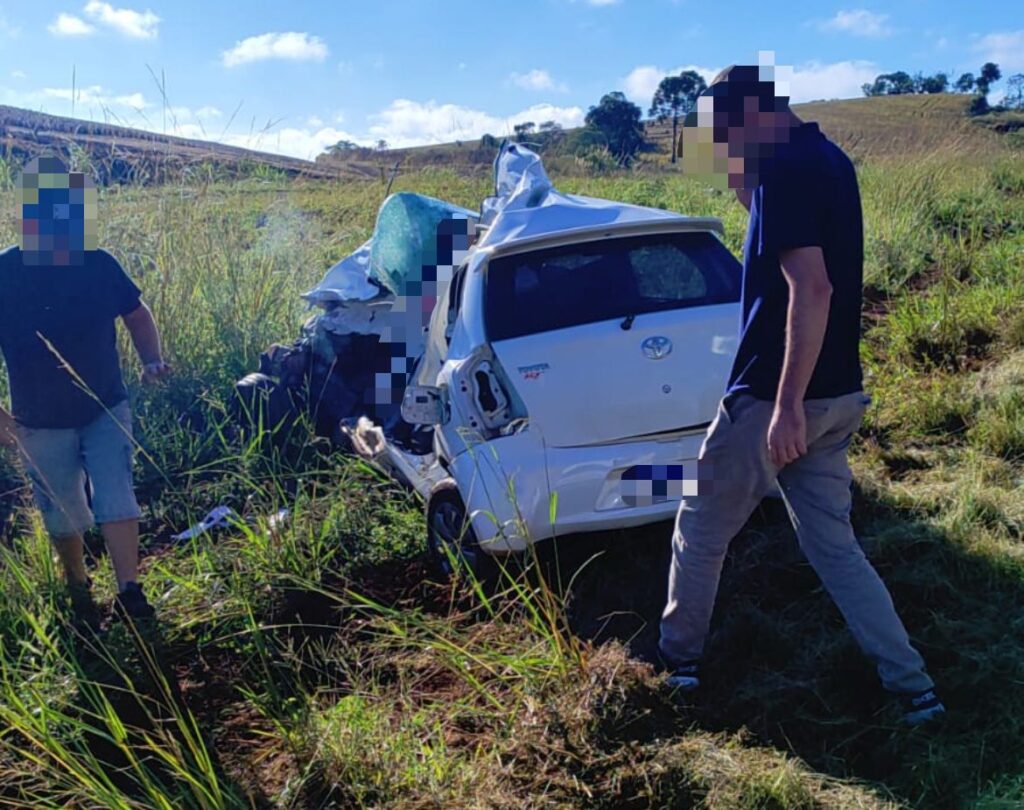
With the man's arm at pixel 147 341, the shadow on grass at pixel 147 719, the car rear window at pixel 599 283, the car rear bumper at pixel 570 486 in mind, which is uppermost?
the car rear window at pixel 599 283

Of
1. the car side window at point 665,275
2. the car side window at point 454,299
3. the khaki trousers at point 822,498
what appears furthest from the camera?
the car side window at point 454,299

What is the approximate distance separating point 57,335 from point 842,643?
11.0 ft

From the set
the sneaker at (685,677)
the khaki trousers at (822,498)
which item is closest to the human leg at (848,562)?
the khaki trousers at (822,498)

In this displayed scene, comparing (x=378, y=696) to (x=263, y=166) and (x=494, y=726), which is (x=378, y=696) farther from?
(x=263, y=166)

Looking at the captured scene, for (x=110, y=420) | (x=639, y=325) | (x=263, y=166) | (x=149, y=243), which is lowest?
(x=110, y=420)

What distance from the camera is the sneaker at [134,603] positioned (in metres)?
3.98

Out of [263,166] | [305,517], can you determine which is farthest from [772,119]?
A: [263,166]

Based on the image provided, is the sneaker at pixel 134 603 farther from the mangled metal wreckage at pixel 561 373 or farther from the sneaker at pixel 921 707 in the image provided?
the sneaker at pixel 921 707

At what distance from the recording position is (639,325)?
4203 millimetres

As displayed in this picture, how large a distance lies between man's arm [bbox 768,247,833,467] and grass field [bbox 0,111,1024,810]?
3.24ft

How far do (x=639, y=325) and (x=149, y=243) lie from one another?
517 centimetres

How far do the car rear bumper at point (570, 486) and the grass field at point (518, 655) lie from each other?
0.85 ft

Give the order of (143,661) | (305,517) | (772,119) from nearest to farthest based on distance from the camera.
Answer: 1. (772,119)
2. (143,661)
3. (305,517)

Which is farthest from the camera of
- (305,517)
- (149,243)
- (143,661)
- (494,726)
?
(149,243)
